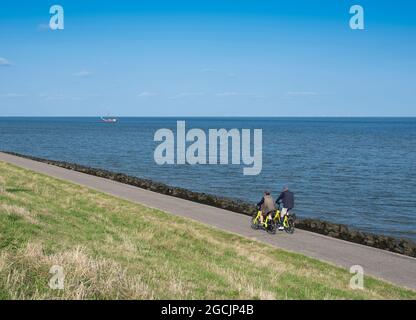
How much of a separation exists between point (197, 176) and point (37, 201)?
28690 millimetres

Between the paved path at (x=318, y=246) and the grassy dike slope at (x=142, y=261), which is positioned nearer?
the grassy dike slope at (x=142, y=261)

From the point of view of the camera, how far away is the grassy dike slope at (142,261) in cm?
769

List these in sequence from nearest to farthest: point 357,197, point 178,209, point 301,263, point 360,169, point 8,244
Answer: point 8,244, point 301,263, point 178,209, point 357,197, point 360,169

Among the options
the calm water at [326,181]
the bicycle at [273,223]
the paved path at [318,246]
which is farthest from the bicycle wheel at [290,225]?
the calm water at [326,181]

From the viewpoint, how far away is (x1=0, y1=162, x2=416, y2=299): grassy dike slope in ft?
25.2

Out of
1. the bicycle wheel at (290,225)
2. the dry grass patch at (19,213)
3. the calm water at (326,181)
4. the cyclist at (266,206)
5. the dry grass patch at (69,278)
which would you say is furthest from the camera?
the calm water at (326,181)

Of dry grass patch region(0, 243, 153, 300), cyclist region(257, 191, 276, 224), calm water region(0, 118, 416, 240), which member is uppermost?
dry grass patch region(0, 243, 153, 300)

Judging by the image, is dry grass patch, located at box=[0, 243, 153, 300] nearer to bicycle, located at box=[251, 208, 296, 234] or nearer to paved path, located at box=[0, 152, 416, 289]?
paved path, located at box=[0, 152, 416, 289]

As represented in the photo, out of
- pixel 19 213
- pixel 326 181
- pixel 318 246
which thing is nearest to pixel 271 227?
pixel 318 246

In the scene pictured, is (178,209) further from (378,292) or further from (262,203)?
(378,292)

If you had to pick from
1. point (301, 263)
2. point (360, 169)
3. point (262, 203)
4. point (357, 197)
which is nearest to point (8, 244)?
point (301, 263)

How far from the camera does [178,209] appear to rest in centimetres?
2411

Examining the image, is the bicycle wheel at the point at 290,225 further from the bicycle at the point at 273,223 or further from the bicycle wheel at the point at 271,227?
the bicycle wheel at the point at 271,227

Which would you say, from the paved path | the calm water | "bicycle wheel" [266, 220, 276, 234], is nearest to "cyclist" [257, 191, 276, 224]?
"bicycle wheel" [266, 220, 276, 234]
